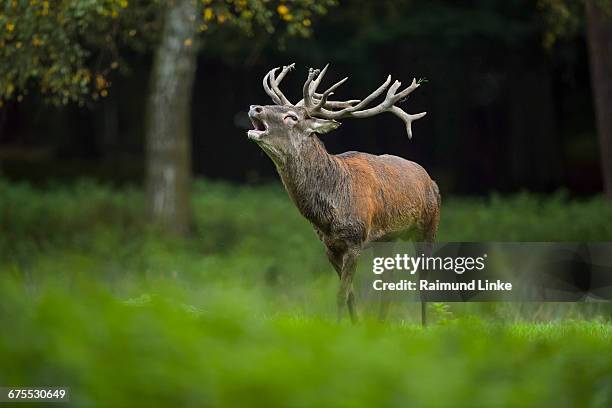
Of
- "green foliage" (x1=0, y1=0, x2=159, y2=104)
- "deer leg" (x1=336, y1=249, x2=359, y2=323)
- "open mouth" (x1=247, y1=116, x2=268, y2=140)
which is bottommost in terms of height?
"deer leg" (x1=336, y1=249, x2=359, y2=323)

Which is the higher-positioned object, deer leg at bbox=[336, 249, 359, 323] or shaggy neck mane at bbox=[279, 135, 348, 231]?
shaggy neck mane at bbox=[279, 135, 348, 231]

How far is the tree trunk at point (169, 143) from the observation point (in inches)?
696

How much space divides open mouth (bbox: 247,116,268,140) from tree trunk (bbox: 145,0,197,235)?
883 cm

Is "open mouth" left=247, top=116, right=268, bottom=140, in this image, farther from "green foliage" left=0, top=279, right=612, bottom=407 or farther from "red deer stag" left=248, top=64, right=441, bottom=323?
"green foliage" left=0, top=279, right=612, bottom=407

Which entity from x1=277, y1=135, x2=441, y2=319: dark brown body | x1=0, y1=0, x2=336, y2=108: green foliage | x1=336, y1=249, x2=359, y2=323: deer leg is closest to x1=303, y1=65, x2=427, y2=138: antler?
x1=277, y1=135, x2=441, y2=319: dark brown body

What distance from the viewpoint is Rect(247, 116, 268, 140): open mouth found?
27.9 ft

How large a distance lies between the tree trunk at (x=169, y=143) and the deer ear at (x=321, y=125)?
8.85 m

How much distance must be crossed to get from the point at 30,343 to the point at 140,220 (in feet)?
45.4

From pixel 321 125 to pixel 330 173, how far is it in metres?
0.45

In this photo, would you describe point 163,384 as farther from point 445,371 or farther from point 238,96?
point 238,96

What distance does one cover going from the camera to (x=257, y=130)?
8.73 metres

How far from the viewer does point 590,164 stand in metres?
37.3

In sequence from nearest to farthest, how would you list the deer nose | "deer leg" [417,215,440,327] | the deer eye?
the deer nose
the deer eye
"deer leg" [417,215,440,327]

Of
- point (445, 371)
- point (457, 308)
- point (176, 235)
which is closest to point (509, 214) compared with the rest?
point (176, 235)
